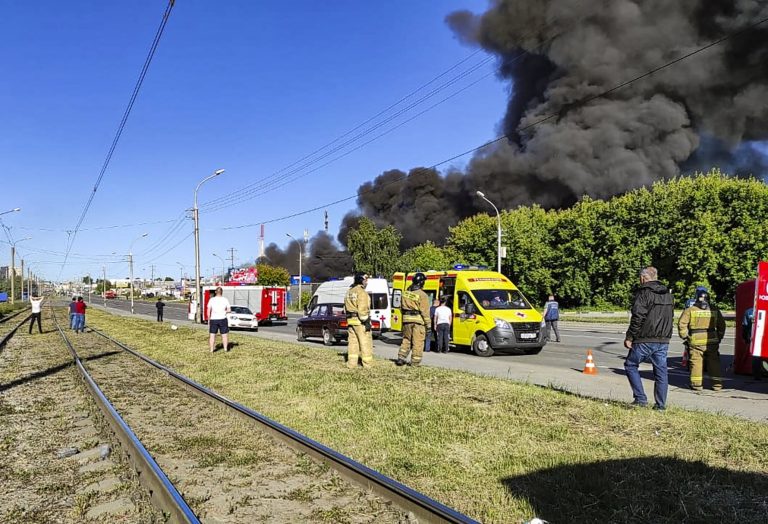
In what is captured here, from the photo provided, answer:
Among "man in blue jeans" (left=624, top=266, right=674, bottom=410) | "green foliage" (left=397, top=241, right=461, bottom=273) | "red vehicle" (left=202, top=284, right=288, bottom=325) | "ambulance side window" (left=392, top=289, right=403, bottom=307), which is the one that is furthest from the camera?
"green foliage" (left=397, top=241, right=461, bottom=273)

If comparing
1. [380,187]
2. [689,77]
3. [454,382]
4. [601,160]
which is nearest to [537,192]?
[601,160]

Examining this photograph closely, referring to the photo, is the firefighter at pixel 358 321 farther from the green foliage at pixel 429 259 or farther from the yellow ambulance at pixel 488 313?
the green foliage at pixel 429 259

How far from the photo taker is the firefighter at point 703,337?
987cm

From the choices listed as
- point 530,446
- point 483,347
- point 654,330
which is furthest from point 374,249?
Result: point 530,446

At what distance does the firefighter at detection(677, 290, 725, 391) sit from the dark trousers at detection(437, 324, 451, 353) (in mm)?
7284

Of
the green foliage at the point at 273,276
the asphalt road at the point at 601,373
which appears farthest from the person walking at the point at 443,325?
the green foliage at the point at 273,276

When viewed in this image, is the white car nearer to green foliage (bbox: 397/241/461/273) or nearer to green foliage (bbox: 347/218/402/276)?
green foliage (bbox: 347/218/402/276)

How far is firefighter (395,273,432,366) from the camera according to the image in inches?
468

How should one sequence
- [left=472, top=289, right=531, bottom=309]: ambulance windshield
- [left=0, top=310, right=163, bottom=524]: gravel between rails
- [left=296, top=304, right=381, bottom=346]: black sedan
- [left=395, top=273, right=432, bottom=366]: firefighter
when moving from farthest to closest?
[left=296, top=304, right=381, bottom=346]: black sedan
[left=472, top=289, right=531, bottom=309]: ambulance windshield
[left=395, top=273, right=432, bottom=366]: firefighter
[left=0, top=310, right=163, bottom=524]: gravel between rails

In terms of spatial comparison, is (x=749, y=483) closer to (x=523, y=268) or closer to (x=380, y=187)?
(x=523, y=268)

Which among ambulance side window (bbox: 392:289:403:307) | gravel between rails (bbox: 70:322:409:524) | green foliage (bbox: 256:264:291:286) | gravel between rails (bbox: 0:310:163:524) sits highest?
green foliage (bbox: 256:264:291:286)

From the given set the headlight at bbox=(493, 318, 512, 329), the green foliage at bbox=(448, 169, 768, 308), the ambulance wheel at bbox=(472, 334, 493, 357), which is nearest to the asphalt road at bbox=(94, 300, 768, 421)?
the ambulance wheel at bbox=(472, 334, 493, 357)

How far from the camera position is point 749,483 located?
4789mm

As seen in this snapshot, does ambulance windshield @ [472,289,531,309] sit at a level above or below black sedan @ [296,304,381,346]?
above
